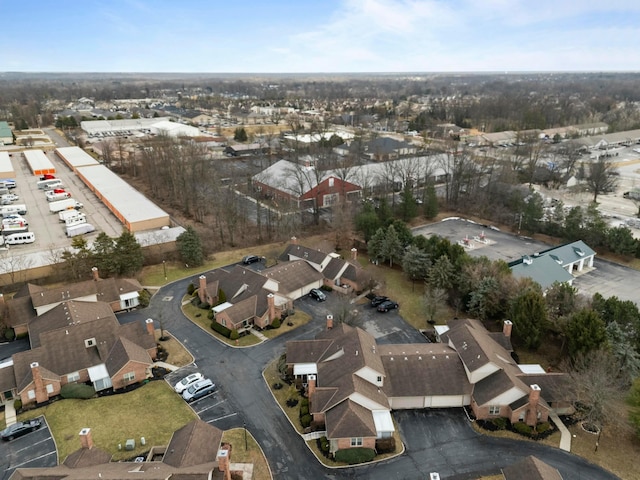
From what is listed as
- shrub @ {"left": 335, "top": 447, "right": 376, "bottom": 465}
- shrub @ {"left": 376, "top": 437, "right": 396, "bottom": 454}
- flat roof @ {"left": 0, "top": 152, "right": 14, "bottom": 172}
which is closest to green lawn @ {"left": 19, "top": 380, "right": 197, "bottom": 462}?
shrub @ {"left": 335, "top": 447, "right": 376, "bottom": 465}

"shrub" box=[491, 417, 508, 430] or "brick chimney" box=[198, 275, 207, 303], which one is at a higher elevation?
"brick chimney" box=[198, 275, 207, 303]

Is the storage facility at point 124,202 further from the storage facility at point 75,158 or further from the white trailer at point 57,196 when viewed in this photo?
the storage facility at point 75,158

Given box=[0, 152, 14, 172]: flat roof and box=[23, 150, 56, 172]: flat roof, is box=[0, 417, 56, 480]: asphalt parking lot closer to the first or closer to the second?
box=[23, 150, 56, 172]: flat roof

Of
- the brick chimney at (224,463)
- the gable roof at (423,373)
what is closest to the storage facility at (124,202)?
the gable roof at (423,373)

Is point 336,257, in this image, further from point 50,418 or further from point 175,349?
point 50,418

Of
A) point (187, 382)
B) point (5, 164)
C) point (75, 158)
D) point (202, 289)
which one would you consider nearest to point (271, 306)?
point (202, 289)

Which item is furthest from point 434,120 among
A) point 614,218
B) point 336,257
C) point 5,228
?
point 5,228
